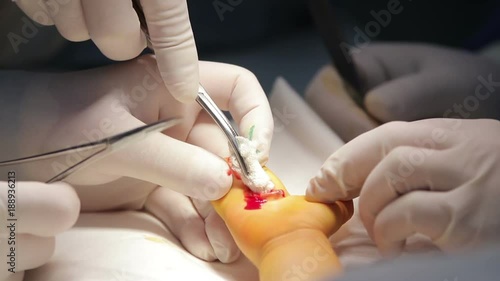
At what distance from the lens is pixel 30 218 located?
1.70ft

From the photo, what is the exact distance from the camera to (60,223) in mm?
Answer: 521

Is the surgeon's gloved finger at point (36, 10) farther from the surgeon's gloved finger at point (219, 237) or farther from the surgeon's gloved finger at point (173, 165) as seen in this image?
the surgeon's gloved finger at point (219, 237)

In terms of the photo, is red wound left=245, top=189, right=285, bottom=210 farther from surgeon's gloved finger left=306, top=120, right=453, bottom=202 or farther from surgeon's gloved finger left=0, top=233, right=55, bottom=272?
surgeon's gloved finger left=0, top=233, right=55, bottom=272

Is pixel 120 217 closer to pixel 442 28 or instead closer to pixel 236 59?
pixel 236 59

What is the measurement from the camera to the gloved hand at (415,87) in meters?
0.69

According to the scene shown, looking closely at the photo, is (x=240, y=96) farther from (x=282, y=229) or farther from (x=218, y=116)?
(x=282, y=229)

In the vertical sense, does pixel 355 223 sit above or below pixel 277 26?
below

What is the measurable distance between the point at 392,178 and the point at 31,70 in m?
0.35

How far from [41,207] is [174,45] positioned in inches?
7.4

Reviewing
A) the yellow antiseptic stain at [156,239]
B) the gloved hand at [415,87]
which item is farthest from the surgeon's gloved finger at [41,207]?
the gloved hand at [415,87]

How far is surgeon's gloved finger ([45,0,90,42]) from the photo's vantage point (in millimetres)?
577

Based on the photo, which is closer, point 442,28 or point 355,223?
point 355,223

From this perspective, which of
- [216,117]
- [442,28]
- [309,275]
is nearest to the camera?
[309,275]

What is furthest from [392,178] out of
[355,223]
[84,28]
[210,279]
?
[84,28]
